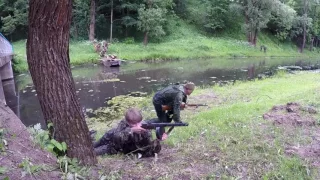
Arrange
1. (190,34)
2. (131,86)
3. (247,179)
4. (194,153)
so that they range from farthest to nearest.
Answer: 1. (190,34)
2. (131,86)
3. (194,153)
4. (247,179)

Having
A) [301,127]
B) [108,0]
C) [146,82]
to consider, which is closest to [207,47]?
[108,0]

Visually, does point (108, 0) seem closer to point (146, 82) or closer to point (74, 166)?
point (146, 82)

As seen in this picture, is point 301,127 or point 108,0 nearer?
point 301,127

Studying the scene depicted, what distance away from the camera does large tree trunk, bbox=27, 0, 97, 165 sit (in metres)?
3.78

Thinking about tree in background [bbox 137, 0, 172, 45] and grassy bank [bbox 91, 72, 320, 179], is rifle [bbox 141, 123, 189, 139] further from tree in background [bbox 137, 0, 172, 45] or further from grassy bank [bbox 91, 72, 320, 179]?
tree in background [bbox 137, 0, 172, 45]

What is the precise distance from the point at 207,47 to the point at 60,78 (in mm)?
33743

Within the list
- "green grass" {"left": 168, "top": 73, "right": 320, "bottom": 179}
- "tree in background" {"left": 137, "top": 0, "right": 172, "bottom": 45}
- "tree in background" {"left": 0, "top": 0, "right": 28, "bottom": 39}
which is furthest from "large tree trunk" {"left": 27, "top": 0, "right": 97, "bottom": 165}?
"tree in background" {"left": 0, "top": 0, "right": 28, "bottom": 39}

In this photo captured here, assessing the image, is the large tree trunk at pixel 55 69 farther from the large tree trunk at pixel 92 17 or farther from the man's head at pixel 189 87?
the large tree trunk at pixel 92 17

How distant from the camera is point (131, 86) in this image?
59.4 ft

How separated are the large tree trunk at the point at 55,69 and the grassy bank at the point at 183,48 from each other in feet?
67.2

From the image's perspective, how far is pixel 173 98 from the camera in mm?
7113

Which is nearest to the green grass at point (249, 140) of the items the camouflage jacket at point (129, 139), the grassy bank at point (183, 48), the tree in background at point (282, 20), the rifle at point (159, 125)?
the rifle at point (159, 125)

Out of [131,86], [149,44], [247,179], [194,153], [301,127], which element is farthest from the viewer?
[149,44]

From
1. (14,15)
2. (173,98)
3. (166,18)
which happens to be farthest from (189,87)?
(14,15)
